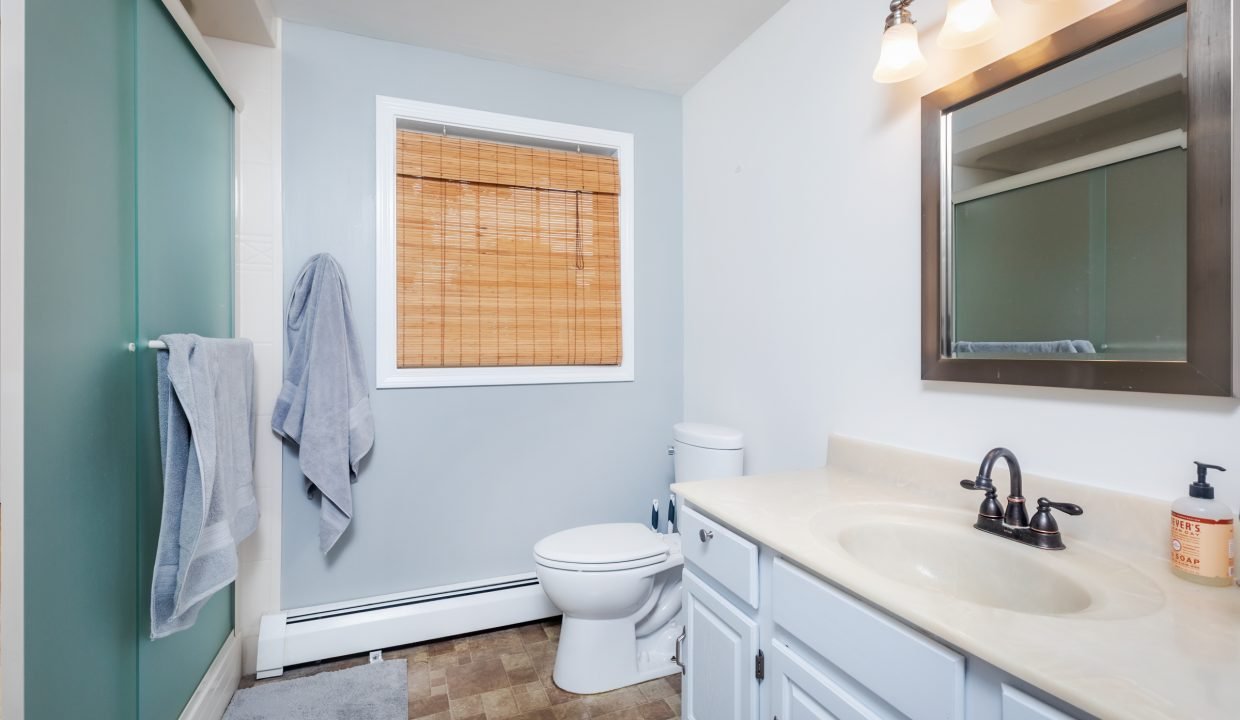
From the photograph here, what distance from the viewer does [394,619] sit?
79.2 inches

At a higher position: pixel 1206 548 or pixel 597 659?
pixel 1206 548

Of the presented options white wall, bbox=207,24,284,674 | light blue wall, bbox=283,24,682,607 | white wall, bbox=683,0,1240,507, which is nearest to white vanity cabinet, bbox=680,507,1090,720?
white wall, bbox=683,0,1240,507

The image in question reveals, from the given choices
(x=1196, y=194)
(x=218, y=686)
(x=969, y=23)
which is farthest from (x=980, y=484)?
(x=218, y=686)

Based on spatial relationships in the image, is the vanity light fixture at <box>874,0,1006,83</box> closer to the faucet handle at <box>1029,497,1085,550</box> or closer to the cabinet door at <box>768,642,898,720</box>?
the faucet handle at <box>1029,497,1085,550</box>

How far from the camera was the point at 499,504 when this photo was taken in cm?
226

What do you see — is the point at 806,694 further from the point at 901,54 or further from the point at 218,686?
the point at 218,686

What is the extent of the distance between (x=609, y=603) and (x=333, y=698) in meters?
0.95

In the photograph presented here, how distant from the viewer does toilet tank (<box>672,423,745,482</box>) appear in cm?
197

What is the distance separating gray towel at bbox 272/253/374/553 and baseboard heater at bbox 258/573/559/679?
276 mm

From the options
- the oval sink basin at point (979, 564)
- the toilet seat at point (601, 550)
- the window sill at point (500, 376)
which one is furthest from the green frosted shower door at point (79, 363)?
the oval sink basin at point (979, 564)

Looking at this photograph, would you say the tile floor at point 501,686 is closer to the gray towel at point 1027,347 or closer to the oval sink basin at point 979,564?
the oval sink basin at point 979,564

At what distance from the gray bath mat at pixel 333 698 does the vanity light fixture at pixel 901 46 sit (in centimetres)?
227

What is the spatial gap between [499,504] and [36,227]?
1671 millimetres

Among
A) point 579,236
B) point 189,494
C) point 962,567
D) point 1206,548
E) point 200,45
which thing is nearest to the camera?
point 1206,548
